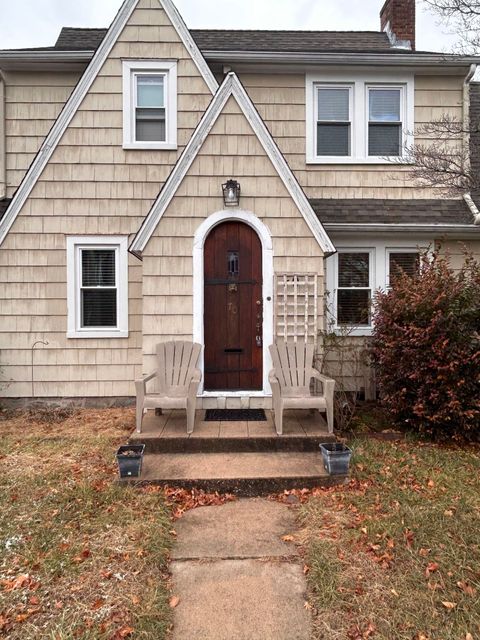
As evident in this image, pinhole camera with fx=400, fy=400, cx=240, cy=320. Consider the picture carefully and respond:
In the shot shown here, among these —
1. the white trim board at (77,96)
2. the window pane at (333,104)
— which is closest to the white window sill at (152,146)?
the white trim board at (77,96)

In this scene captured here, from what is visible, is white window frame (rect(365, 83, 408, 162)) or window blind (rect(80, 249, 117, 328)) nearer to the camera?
window blind (rect(80, 249, 117, 328))

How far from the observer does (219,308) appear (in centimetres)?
565

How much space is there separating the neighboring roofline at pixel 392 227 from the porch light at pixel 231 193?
1895 millimetres

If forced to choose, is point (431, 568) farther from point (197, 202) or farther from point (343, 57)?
point (343, 57)

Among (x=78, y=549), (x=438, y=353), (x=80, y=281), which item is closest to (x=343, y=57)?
(x=438, y=353)

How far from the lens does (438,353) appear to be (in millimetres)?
4938

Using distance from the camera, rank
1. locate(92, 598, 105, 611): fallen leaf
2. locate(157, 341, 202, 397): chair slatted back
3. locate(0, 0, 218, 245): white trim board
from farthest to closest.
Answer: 1. locate(0, 0, 218, 245): white trim board
2. locate(157, 341, 202, 397): chair slatted back
3. locate(92, 598, 105, 611): fallen leaf

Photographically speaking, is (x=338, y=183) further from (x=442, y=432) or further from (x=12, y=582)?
(x=12, y=582)

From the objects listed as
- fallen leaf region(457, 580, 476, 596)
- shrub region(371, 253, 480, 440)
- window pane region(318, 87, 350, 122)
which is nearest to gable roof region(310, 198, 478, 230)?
window pane region(318, 87, 350, 122)

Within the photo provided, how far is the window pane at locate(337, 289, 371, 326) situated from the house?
0.09ft

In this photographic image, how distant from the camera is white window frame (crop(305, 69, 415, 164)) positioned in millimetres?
7238

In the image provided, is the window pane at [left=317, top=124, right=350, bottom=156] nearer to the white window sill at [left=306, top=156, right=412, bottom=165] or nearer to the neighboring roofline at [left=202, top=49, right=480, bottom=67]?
the white window sill at [left=306, top=156, right=412, bottom=165]

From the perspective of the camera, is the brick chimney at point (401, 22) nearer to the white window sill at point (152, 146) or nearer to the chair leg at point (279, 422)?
the white window sill at point (152, 146)

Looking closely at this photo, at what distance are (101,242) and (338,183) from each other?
4341 millimetres
